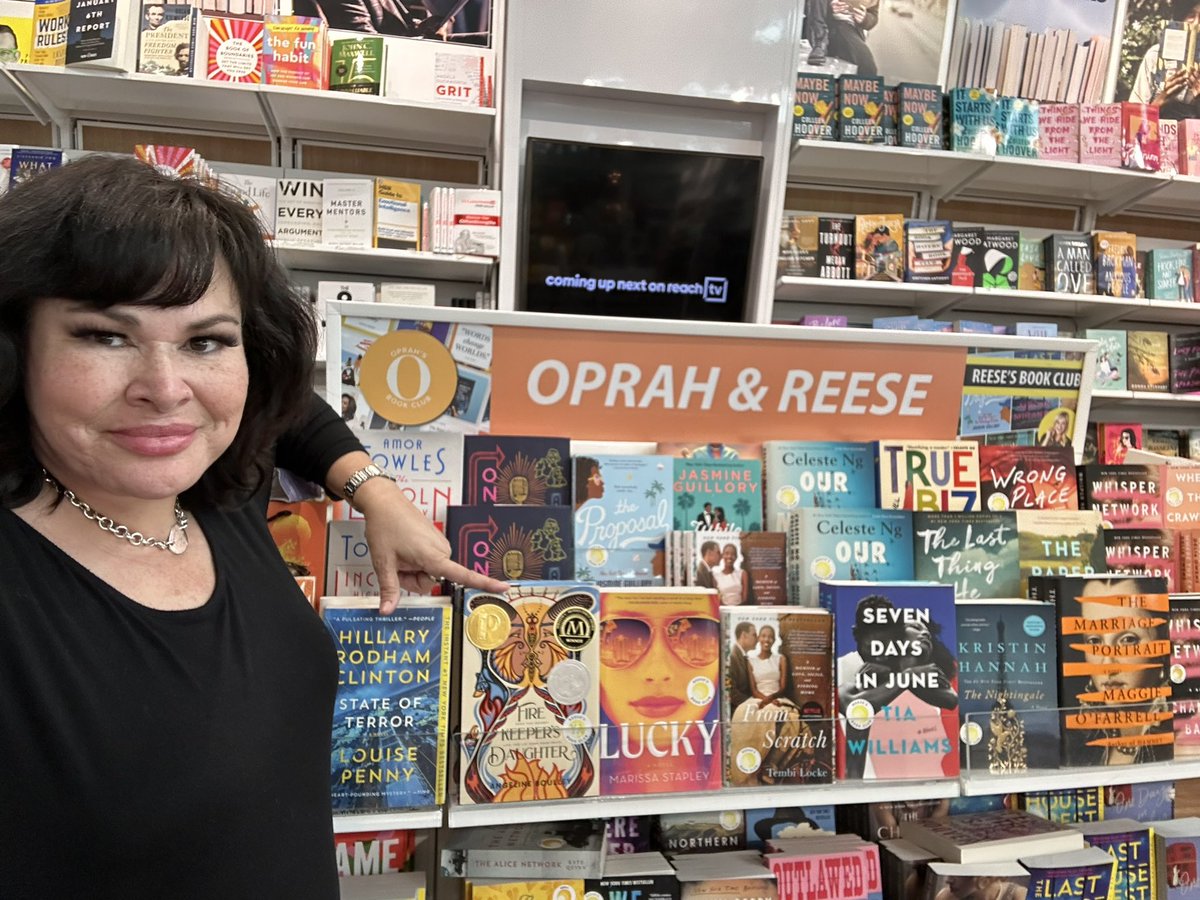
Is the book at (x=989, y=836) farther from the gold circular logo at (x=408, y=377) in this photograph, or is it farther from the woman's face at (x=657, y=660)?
the gold circular logo at (x=408, y=377)

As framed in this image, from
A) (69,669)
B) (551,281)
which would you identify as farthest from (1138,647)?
(551,281)

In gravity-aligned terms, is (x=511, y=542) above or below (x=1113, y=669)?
above

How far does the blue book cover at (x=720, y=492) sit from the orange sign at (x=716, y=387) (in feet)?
0.29

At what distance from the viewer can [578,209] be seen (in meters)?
3.21

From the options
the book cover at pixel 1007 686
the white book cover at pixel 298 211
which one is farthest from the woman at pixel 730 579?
the white book cover at pixel 298 211

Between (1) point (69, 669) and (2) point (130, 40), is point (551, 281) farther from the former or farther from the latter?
(1) point (69, 669)

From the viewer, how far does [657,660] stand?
4.15 feet

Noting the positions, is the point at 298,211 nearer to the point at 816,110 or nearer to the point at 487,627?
the point at 816,110

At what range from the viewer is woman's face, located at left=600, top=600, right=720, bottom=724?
1.25 m

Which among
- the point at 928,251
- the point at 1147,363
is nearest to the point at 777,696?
the point at 928,251

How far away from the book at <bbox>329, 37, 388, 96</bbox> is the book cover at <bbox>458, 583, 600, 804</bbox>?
303 centimetres

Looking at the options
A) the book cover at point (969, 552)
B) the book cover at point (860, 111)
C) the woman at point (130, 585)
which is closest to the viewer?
the woman at point (130, 585)

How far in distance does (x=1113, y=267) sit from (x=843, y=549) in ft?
12.0

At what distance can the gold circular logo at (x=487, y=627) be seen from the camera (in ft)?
3.92
